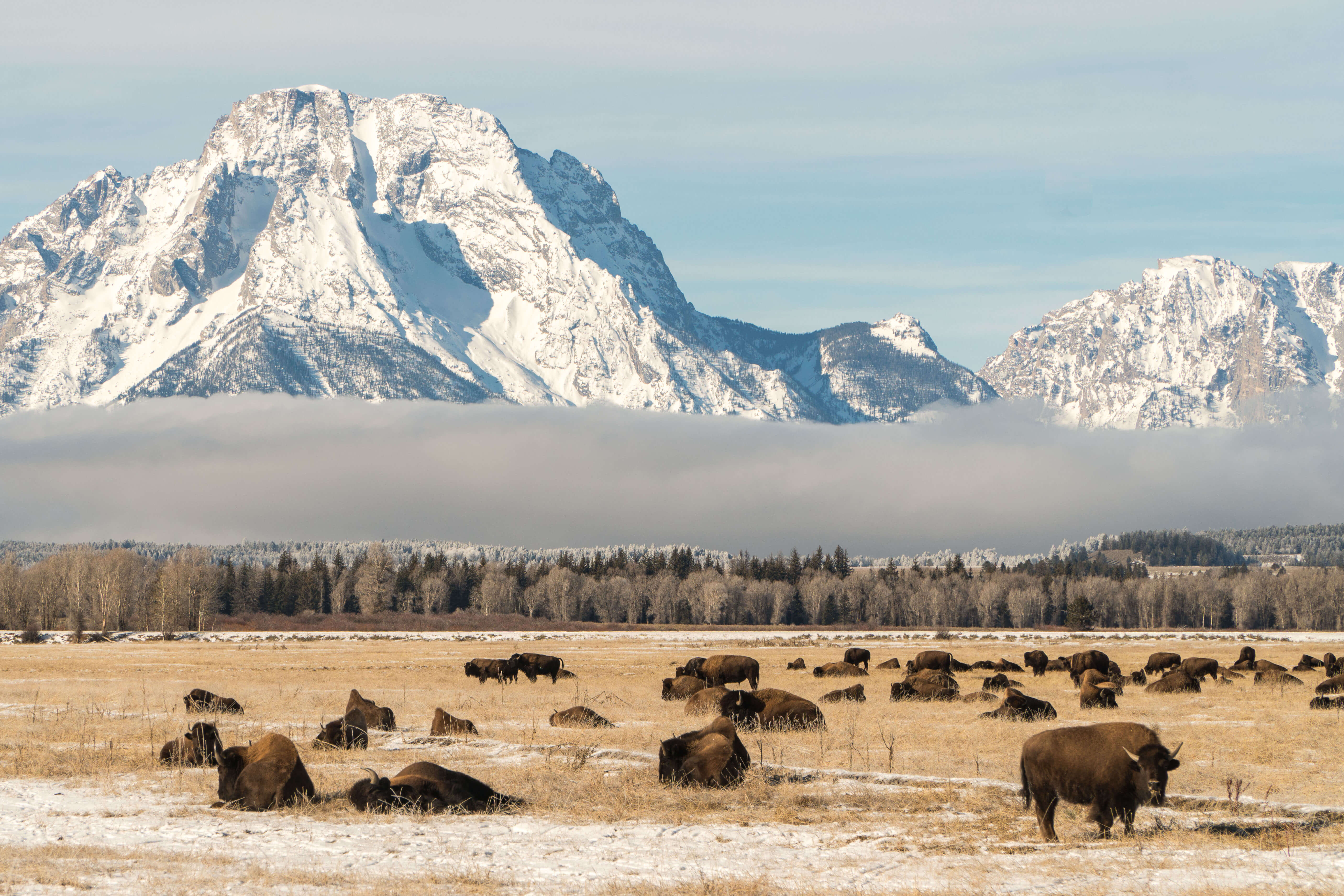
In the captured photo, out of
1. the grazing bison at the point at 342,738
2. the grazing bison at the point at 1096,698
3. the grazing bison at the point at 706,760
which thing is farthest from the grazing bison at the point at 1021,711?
the grazing bison at the point at 342,738

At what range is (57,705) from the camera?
34375mm

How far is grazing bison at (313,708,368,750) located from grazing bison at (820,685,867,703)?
1719cm

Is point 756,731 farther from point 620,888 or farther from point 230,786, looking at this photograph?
point 620,888

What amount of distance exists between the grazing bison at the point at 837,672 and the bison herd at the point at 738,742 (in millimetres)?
348

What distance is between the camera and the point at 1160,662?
54.7 meters

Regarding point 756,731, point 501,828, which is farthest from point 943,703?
point 501,828

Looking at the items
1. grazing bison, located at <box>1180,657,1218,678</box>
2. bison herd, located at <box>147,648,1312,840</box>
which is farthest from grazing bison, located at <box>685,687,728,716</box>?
grazing bison, located at <box>1180,657,1218,678</box>

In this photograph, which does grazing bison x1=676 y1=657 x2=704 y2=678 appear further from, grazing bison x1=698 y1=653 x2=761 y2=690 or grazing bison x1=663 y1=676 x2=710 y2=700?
grazing bison x1=663 y1=676 x2=710 y2=700

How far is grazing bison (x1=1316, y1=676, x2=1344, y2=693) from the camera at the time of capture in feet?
129

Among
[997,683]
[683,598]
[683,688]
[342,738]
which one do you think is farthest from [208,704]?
[683,598]

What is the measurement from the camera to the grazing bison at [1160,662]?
54500 millimetres

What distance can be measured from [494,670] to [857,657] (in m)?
19.0

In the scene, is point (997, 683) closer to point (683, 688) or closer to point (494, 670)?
point (683, 688)

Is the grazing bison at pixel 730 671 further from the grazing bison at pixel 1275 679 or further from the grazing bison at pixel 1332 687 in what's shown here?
the grazing bison at pixel 1275 679
